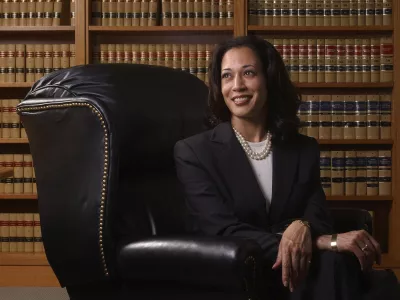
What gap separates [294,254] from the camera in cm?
164

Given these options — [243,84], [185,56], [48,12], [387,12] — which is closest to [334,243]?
[243,84]

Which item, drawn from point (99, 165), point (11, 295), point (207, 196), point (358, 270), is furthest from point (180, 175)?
point (11, 295)

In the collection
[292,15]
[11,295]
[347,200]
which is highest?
[292,15]

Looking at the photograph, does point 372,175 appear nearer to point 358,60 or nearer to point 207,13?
point 358,60

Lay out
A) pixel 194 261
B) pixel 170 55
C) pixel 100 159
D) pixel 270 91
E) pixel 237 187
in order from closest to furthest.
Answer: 1. pixel 194 261
2. pixel 100 159
3. pixel 237 187
4. pixel 270 91
5. pixel 170 55

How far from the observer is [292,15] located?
3.59 m

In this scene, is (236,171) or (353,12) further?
(353,12)

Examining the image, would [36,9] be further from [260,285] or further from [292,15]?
[260,285]

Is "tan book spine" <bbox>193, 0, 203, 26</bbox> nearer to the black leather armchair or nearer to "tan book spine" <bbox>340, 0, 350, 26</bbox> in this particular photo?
"tan book spine" <bbox>340, 0, 350, 26</bbox>

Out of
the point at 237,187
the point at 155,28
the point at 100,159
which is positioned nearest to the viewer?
the point at 100,159

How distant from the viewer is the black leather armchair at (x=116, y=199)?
1.63m

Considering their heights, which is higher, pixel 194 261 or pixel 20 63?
pixel 20 63

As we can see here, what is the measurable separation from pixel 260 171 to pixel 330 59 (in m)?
1.81

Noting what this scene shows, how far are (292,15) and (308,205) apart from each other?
1851 mm
